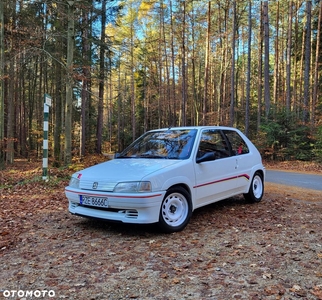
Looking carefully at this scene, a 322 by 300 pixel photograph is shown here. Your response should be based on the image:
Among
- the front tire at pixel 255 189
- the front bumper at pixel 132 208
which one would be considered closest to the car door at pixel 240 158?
the front tire at pixel 255 189

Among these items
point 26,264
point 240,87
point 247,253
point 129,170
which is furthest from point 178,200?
point 240,87

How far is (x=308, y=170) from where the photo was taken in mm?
13953

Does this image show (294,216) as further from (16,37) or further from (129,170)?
(16,37)

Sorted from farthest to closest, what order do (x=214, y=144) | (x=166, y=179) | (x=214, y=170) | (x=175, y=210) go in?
(x=214, y=144) → (x=214, y=170) → (x=175, y=210) → (x=166, y=179)

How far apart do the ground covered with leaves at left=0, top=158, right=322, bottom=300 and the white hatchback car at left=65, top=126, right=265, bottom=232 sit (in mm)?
373

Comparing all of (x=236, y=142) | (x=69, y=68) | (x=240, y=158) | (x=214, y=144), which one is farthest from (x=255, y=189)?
(x=69, y=68)

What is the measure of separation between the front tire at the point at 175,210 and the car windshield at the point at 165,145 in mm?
670

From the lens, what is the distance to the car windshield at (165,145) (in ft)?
16.2

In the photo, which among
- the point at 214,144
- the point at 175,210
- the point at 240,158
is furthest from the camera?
the point at 240,158

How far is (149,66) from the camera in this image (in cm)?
3503

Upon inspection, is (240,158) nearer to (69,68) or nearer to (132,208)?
(132,208)

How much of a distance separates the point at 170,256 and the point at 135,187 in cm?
103

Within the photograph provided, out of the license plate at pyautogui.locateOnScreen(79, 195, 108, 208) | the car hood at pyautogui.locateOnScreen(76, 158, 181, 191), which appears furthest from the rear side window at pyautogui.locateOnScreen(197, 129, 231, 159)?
Result: the license plate at pyautogui.locateOnScreen(79, 195, 108, 208)

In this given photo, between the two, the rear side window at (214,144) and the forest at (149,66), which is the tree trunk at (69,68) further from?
the rear side window at (214,144)
